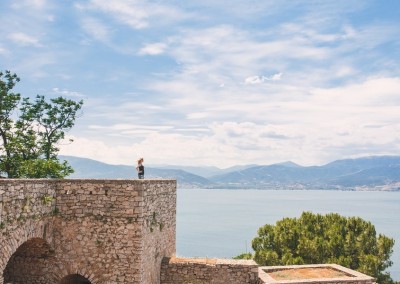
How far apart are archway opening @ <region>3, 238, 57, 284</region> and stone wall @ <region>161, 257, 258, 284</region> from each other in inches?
178

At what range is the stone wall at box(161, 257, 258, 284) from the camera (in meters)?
15.7

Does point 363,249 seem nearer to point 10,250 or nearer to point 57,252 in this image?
point 57,252

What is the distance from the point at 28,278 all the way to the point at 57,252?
1.56 meters

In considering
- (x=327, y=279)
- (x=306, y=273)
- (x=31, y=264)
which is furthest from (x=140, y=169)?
(x=306, y=273)

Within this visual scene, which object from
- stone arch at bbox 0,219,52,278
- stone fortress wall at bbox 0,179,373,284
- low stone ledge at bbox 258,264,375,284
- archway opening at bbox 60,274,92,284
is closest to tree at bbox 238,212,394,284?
low stone ledge at bbox 258,264,375,284

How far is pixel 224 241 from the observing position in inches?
3824

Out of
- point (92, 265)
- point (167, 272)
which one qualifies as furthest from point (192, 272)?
point (92, 265)

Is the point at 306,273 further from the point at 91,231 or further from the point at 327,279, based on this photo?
the point at 91,231

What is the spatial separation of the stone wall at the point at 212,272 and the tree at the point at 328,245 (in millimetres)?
9236

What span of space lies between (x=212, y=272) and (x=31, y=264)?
257 inches

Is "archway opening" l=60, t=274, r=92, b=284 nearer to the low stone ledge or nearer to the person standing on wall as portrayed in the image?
the person standing on wall

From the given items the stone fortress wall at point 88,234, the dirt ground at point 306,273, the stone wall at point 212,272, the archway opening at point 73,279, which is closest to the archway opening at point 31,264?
the stone fortress wall at point 88,234

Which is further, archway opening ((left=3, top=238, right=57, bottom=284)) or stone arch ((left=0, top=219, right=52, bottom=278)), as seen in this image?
archway opening ((left=3, top=238, right=57, bottom=284))

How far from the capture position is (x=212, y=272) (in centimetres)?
1576
